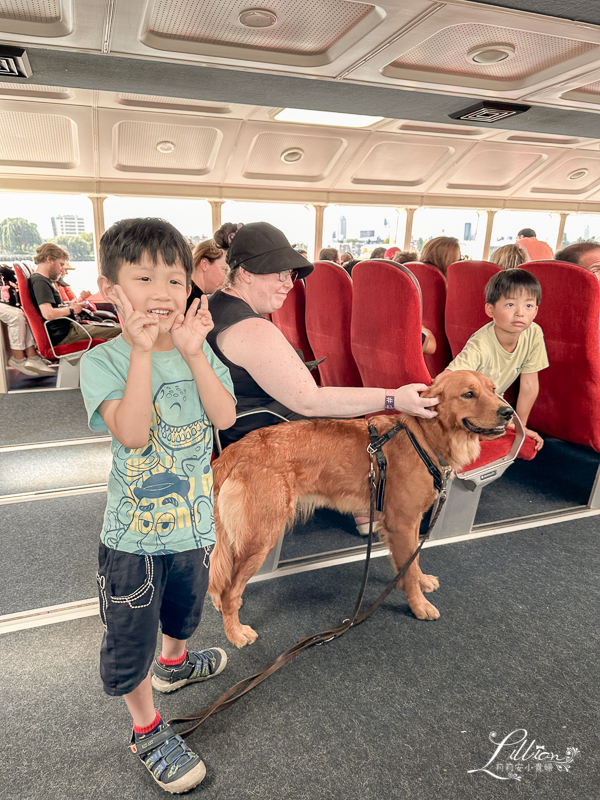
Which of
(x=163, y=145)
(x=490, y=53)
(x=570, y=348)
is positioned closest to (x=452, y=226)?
(x=163, y=145)

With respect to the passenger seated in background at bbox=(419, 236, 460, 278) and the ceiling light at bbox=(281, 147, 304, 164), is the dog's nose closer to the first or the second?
the passenger seated in background at bbox=(419, 236, 460, 278)

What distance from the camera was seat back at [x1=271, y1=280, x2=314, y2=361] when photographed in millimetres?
3863

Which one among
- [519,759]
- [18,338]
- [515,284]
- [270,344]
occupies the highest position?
[515,284]

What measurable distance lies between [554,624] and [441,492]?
26.5 inches

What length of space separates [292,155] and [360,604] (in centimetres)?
842

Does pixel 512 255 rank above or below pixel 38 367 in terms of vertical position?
above

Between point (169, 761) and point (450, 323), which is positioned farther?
point (450, 323)

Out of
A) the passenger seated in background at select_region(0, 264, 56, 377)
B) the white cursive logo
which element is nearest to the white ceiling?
the passenger seated in background at select_region(0, 264, 56, 377)

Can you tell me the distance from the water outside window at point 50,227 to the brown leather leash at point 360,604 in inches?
310

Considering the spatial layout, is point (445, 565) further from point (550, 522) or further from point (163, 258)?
point (163, 258)

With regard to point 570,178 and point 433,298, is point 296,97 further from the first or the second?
point 570,178

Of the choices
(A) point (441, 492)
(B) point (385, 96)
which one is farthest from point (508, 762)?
(B) point (385, 96)

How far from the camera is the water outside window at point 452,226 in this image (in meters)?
10.8

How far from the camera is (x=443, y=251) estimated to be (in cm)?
374
